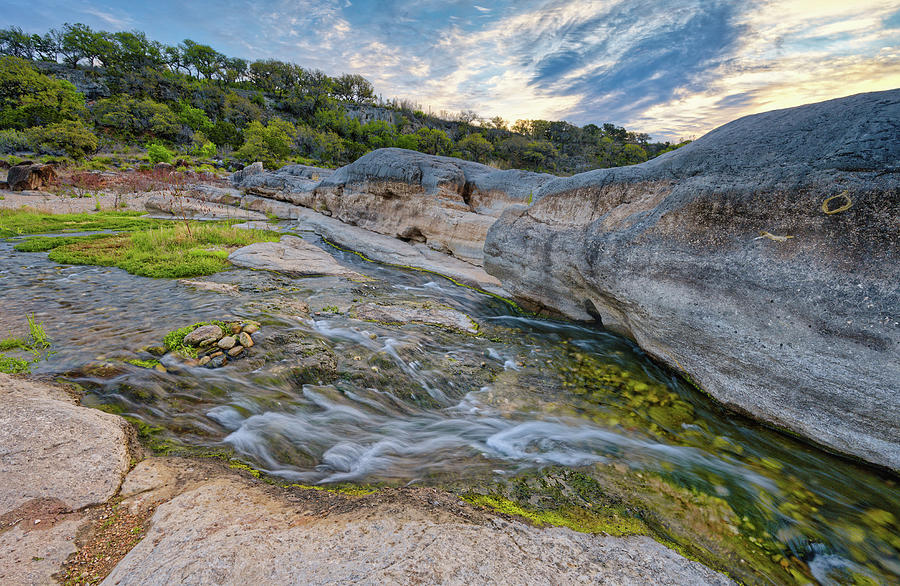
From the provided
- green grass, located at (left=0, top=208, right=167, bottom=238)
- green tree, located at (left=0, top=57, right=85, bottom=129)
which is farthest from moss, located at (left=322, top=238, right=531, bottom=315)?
green tree, located at (left=0, top=57, right=85, bottom=129)

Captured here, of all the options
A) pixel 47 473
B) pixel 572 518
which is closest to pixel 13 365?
pixel 47 473

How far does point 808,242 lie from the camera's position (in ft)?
12.3

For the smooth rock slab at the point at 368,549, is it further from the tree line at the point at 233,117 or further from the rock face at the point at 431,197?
the tree line at the point at 233,117

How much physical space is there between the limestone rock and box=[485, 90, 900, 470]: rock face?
5.92 m

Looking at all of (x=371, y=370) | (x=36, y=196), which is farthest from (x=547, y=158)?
(x=371, y=370)

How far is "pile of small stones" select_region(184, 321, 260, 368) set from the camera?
4575 mm

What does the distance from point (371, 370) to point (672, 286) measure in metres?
4.33

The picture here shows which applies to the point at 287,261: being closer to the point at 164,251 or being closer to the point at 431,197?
the point at 164,251

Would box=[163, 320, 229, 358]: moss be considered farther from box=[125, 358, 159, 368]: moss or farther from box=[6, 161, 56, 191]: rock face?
box=[6, 161, 56, 191]: rock face

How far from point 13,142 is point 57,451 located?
59.4 meters

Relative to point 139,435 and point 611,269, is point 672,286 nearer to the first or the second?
point 611,269

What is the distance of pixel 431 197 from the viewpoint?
13.9 m

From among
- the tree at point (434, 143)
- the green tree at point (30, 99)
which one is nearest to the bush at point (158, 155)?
the green tree at point (30, 99)

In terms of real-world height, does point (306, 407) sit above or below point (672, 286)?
below
